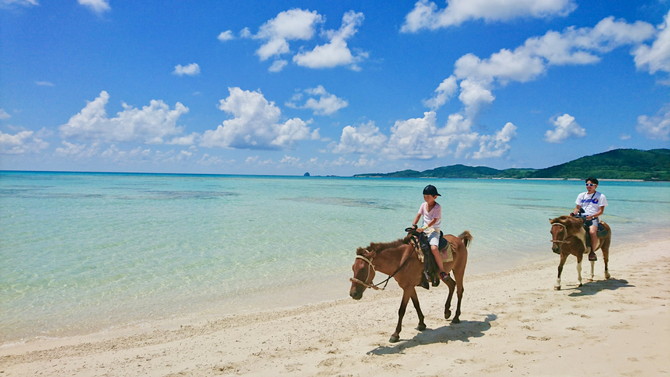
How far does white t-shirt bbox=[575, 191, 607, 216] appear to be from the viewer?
1021 centimetres

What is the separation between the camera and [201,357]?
20.6 ft

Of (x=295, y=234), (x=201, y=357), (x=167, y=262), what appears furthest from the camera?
(x=295, y=234)

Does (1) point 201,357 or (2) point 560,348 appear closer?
(2) point 560,348

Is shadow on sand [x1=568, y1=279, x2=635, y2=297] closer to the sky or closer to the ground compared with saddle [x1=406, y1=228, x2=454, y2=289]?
closer to the ground

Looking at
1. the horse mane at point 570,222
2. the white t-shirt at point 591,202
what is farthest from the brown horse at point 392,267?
the white t-shirt at point 591,202

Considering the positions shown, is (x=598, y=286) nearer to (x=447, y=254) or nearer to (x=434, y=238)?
(x=447, y=254)

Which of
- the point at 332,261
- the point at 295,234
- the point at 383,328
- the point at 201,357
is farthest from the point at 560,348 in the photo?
the point at 295,234

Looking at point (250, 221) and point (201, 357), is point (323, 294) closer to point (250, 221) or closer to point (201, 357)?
point (201, 357)

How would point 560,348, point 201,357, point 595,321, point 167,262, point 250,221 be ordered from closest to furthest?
point 560,348
point 201,357
point 595,321
point 167,262
point 250,221

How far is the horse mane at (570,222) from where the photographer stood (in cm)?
976

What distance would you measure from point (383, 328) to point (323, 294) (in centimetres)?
358

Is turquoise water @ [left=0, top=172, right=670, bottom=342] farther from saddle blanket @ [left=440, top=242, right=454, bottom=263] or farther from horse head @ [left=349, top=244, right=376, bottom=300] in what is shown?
horse head @ [left=349, top=244, right=376, bottom=300]

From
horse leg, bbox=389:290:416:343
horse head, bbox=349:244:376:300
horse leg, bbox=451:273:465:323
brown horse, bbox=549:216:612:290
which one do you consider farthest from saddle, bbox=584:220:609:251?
horse head, bbox=349:244:376:300

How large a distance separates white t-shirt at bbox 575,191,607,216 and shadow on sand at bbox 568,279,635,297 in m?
2.01
